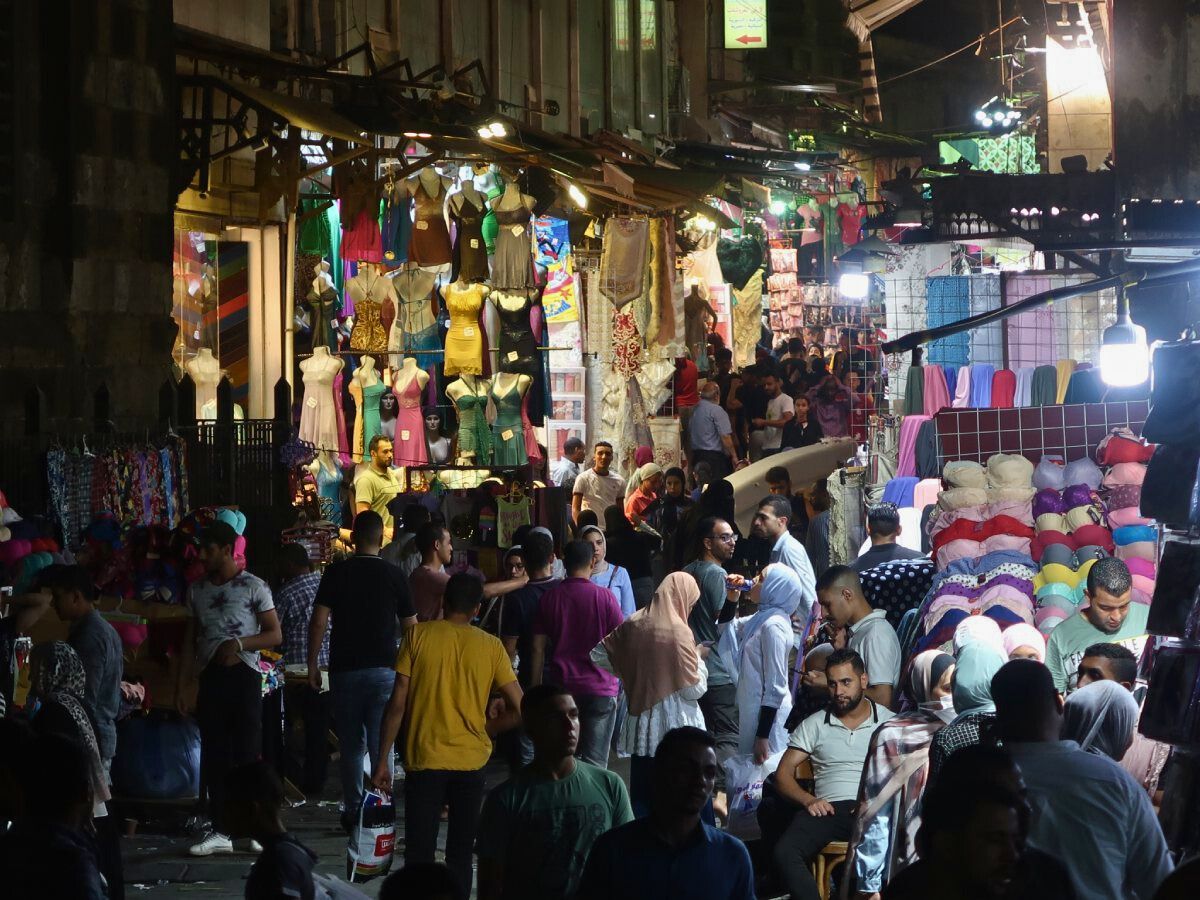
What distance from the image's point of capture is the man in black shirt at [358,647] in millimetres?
10594

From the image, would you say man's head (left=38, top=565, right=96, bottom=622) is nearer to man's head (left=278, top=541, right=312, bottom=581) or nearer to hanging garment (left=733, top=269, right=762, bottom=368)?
man's head (left=278, top=541, right=312, bottom=581)

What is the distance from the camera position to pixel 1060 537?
10672 mm

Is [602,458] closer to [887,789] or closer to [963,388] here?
[963,388]

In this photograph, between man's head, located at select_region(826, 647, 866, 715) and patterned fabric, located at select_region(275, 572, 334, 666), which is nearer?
man's head, located at select_region(826, 647, 866, 715)

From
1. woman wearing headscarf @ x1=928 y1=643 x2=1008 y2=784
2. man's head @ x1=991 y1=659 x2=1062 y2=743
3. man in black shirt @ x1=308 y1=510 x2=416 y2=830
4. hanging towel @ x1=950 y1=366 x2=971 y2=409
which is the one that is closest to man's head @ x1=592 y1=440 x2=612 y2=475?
hanging towel @ x1=950 y1=366 x2=971 y2=409

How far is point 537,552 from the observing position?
11.0 metres

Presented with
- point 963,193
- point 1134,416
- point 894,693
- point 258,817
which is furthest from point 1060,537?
point 963,193

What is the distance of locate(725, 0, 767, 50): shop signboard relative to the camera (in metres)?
31.7

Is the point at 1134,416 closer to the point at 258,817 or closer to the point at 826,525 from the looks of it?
the point at 826,525

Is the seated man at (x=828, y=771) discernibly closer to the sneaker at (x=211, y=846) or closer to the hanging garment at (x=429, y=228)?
the sneaker at (x=211, y=846)

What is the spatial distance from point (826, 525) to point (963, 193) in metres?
3.70

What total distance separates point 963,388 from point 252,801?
15320 mm

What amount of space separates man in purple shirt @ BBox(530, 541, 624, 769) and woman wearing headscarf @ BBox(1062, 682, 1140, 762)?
3.55 m

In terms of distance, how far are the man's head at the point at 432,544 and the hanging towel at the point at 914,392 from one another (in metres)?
7.11
